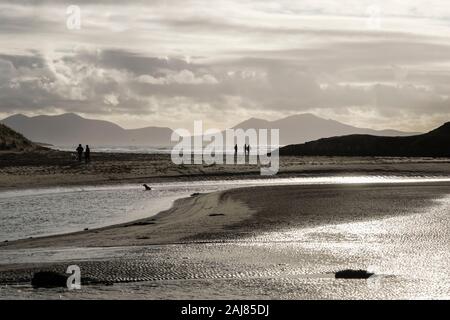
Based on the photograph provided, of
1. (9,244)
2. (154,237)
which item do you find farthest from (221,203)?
(9,244)

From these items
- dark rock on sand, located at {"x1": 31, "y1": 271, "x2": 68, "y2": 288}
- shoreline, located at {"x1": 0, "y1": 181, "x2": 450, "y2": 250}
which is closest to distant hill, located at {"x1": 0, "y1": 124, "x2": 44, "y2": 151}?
shoreline, located at {"x1": 0, "y1": 181, "x2": 450, "y2": 250}

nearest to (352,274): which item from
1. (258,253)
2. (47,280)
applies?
(258,253)

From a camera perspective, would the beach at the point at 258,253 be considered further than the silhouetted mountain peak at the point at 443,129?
No

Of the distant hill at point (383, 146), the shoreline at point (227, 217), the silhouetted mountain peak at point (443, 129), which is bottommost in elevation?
the shoreline at point (227, 217)

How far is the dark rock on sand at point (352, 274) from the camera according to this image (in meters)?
13.5

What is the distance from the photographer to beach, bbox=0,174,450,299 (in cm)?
1262

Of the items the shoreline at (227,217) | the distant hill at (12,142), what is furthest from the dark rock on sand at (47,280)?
the distant hill at (12,142)

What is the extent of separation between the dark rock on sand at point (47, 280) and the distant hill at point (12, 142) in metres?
70.8

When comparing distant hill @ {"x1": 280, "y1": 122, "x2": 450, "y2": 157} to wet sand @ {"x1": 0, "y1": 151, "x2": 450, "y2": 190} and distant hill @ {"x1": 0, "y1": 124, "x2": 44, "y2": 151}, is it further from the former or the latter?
distant hill @ {"x1": 0, "y1": 124, "x2": 44, "y2": 151}

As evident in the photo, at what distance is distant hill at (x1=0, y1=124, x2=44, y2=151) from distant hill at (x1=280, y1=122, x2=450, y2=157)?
42736 mm

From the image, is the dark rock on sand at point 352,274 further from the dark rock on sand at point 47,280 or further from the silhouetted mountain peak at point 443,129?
the silhouetted mountain peak at point 443,129

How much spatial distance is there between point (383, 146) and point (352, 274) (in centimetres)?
9551

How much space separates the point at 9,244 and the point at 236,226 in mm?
7380
